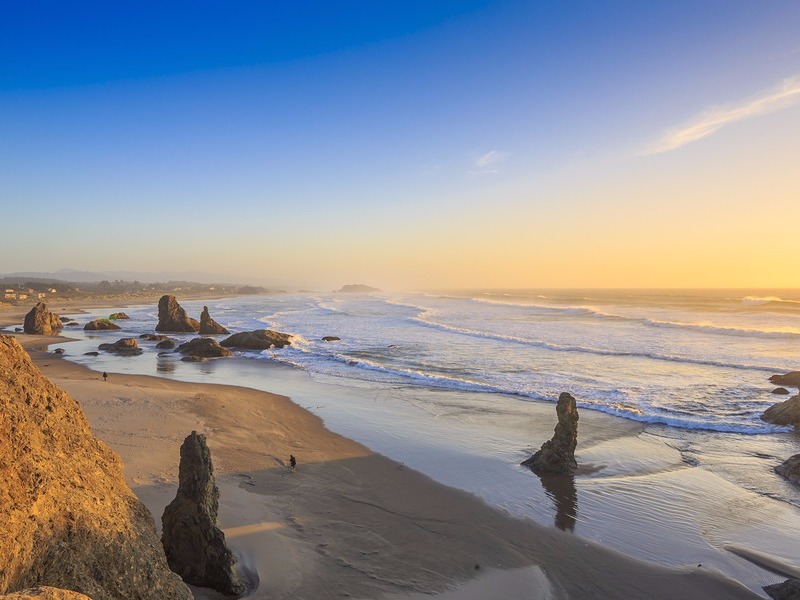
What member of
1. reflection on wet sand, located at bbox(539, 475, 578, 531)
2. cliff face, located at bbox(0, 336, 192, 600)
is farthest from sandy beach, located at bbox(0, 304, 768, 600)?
cliff face, located at bbox(0, 336, 192, 600)

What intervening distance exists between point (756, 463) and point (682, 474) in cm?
319

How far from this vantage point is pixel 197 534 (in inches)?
299

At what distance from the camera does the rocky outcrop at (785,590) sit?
8117 millimetres

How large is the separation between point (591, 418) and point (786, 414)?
7619 mm

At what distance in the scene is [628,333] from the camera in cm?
5238

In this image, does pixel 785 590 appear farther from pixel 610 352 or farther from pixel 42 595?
pixel 610 352

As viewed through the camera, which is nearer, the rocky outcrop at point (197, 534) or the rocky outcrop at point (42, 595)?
the rocky outcrop at point (42, 595)

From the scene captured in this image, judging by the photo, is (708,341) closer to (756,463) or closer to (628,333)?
(628,333)

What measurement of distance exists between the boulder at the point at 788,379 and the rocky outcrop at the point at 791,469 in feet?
50.6

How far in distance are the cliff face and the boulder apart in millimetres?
32019

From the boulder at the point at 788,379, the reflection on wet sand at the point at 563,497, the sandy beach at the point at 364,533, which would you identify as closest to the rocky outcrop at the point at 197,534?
the sandy beach at the point at 364,533

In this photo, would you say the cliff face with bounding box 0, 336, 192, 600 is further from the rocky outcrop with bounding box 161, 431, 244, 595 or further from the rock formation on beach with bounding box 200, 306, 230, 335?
the rock formation on beach with bounding box 200, 306, 230, 335

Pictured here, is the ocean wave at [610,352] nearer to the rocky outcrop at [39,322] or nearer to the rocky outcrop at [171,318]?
the rocky outcrop at [171,318]

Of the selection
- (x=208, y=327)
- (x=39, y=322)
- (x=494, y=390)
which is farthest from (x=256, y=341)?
(x=39, y=322)
